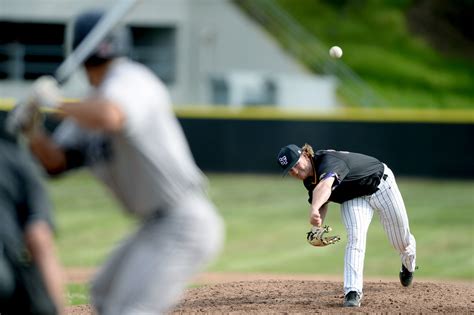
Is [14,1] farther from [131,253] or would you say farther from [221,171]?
[131,253]

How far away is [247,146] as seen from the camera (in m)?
23.8

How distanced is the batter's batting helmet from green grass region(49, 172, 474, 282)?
6322mm

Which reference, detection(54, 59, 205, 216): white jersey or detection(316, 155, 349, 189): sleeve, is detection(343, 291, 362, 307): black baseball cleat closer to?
detection(316, 155, 349, 189): sleeve

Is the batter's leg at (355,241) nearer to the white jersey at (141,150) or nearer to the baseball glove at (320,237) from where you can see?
the baseball glove at (320,237)

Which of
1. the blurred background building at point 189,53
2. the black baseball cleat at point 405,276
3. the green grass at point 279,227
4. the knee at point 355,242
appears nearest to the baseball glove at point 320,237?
the knee at point 355,242

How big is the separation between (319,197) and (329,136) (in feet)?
49.9

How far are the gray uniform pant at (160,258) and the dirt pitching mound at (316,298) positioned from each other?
3.53m

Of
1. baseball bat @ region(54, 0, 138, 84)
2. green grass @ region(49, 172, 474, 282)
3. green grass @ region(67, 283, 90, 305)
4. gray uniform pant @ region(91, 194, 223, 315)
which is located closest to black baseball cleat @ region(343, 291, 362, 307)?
green grass @ region(67, 283, 90, 305)

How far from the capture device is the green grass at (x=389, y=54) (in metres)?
32.0

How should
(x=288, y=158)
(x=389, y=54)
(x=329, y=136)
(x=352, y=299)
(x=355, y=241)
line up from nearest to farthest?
1. (x=288, y=158)
2. (x=352, y=299)
3. (x=355, y=241)
4. (x=329, y=136)
5. (x=389, y=54)

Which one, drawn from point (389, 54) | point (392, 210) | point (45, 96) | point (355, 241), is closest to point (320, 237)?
point (355, 241)

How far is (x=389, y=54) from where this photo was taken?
1335 inches

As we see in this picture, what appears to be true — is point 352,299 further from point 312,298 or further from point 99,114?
point 99,114

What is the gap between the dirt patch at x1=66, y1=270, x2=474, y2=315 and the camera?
905cm
